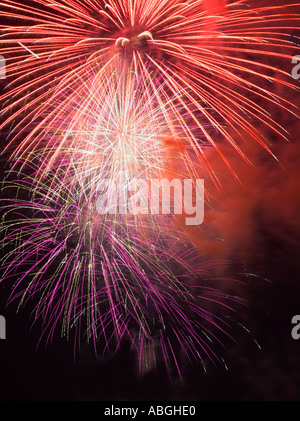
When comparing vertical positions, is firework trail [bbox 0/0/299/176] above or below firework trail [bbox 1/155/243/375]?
above

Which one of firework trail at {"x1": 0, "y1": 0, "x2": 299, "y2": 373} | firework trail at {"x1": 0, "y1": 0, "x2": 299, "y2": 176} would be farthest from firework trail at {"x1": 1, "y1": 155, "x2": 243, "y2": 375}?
firework trail at {"x1": 0, "y1": 0, "x2": 299, "y2": 176}

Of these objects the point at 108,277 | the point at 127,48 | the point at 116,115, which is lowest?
the point at 108,277

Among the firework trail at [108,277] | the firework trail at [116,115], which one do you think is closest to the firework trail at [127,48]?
the firework trail at [116,115]

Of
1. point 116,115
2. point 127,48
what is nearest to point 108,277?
point 116,115

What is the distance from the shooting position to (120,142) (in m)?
3.91

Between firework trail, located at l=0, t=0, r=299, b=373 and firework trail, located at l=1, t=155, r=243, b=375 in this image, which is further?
firework trail, located at l=1, t=155, r=243, b=375

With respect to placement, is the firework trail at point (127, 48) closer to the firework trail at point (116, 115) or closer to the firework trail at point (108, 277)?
the firework trail at point (116, 115)

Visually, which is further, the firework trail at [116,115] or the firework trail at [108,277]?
the firework trail at [108,277]

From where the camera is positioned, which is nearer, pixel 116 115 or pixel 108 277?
pixel 116 115

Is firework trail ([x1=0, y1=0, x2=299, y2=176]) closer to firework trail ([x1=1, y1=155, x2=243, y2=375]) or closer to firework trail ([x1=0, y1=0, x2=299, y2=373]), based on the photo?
firework trail ([x1=0, y1=0, x2=299, y2=373])

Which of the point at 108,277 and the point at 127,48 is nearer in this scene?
the point at 127,48

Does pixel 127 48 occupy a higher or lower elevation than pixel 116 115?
higher

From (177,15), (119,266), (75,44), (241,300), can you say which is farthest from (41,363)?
(177,15)

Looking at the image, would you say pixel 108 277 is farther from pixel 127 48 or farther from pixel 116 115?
pixel 127 48
